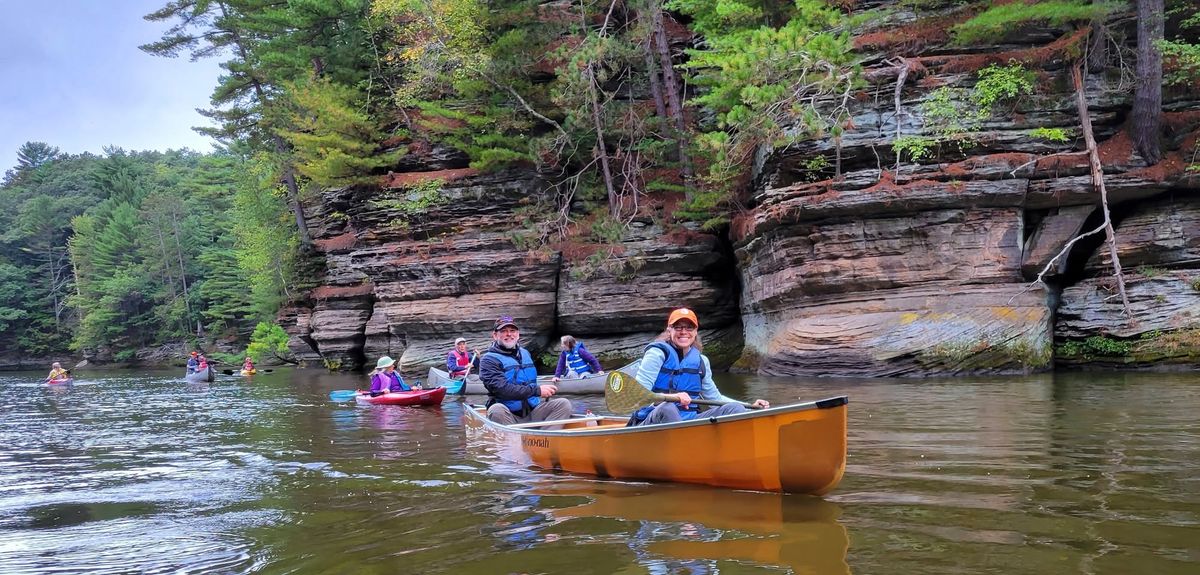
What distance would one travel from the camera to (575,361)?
1612cm

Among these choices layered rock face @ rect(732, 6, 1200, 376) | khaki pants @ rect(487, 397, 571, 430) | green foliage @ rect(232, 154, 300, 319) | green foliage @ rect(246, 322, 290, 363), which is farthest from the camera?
green foliage @ rect(246, 322, 290, 363)

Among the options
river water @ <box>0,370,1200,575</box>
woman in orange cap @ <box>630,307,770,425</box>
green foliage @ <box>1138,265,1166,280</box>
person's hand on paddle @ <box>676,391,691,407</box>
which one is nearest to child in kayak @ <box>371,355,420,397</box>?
river water @ <box>0,370,1200,575</box>

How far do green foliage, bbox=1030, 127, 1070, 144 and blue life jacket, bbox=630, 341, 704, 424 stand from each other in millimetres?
12483

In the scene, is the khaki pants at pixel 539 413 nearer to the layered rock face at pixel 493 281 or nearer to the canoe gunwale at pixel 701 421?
the canoe gunwale at pixel 701 421

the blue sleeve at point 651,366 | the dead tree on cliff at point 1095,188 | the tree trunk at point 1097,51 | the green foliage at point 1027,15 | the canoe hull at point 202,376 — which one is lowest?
the canoe hull at point 202,376

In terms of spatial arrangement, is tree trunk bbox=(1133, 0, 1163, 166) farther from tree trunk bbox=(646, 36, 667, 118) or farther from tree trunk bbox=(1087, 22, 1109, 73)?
tree trunk bbox=(646, 36, 667, 118)

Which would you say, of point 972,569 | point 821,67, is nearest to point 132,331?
point 821,67

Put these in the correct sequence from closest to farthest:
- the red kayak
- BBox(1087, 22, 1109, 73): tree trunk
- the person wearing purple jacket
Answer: the red kayak < BBox(1087, 22, 1109, 73): tree trunk < the person wearing purple jacket

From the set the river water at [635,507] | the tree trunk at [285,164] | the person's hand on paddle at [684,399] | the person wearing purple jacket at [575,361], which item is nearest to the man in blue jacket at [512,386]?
the river water at [635,507]

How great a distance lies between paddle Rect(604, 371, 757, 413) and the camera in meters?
6.29

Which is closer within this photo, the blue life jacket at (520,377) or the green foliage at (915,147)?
the blue life jacket at (520,377)

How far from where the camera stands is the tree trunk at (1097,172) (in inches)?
542

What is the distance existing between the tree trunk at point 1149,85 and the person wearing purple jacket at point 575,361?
12.0m

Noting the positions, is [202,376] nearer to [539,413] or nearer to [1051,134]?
[539,413]
